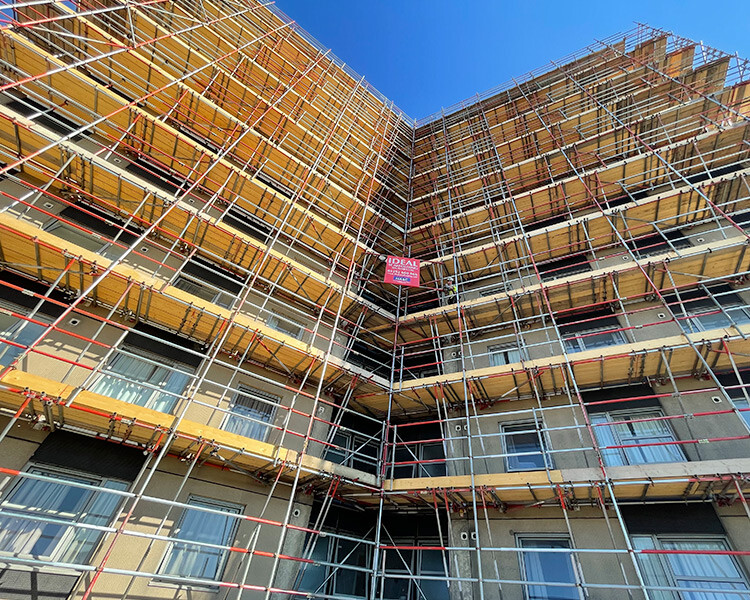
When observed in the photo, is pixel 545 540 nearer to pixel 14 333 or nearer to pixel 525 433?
pixel 525 433

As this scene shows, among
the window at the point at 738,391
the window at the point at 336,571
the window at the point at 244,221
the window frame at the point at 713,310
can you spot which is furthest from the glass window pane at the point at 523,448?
the window at the point at 244,221

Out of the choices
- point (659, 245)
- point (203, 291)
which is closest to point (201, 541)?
point (203, 291)

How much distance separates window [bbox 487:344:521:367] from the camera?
33.8 feet

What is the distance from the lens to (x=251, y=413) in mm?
8828

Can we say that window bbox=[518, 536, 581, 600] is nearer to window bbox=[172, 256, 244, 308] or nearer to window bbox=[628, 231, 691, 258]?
window bbox=[628, 231, 691, 258]

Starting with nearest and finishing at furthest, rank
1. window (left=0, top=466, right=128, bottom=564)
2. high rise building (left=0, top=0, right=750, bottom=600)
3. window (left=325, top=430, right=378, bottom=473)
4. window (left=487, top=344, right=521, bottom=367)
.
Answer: window (left=0, top=466, right=128, bottom=564) → high rise building (left=0, top=0, right=750, bottom=600) → window (left=325, top=430, right=378, bottom=473) → window (left=487, top=344, right=521, bottom=367)

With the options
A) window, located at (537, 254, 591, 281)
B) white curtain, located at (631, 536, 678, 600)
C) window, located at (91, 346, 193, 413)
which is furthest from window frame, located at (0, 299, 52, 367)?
window, located at (537, 254, 591, 281)

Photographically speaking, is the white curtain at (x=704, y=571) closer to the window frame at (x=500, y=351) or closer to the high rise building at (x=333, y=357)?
the high rise building at (x=333, y=357)

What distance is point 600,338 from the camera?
9.77 metres

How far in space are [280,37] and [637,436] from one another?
2033 centimetres

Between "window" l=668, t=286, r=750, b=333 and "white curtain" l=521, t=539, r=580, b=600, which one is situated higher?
"window" l=668, t=286, r=750, b=333

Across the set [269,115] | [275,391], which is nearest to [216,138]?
[269,115]

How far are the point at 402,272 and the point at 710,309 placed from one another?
24.9 ft

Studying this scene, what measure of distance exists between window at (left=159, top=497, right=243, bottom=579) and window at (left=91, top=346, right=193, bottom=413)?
2.13 m
